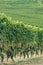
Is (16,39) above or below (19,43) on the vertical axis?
above

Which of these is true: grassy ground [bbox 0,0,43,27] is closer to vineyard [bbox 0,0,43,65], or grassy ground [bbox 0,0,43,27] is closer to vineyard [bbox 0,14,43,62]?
vineyard [bbox 0,0,43,65]

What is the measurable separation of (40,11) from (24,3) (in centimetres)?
1857

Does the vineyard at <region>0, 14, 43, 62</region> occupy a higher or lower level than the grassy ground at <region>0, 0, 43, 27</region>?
higher

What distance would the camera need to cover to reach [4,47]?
64.1m

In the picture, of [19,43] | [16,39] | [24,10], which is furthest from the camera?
[24,10]

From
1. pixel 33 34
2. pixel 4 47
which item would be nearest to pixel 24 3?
pixel 33 34

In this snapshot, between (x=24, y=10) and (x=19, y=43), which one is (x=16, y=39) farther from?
(x=24, y=10)

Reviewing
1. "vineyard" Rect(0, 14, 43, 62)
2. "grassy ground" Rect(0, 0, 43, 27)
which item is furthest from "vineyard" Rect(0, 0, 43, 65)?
"grassy ground" Rect(0, 0, 43, 27)

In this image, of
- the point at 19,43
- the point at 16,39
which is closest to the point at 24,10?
the point at 19,43

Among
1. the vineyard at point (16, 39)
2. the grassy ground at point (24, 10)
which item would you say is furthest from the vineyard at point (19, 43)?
the grassy ground at point (24, 10)

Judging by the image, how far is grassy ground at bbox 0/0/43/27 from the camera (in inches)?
5472

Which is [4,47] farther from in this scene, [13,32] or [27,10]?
[27,10]

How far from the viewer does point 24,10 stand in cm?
15750

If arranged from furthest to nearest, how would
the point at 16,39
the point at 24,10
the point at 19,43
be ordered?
1. the point at 24,10
2. the point at 19,43
3. the point at 16,39
